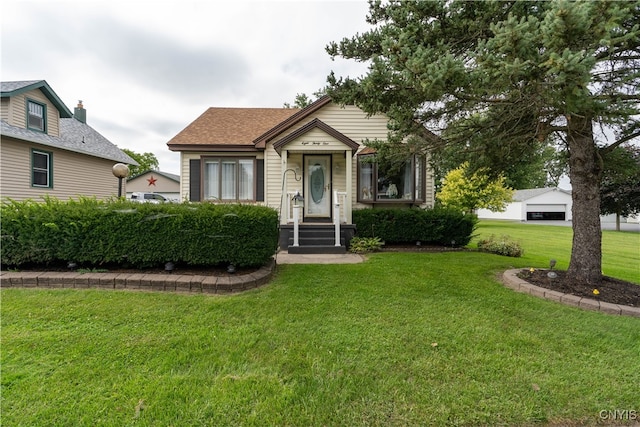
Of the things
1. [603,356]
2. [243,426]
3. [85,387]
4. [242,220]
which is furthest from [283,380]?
[603,356]

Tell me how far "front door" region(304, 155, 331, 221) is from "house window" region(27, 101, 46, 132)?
1234 cm

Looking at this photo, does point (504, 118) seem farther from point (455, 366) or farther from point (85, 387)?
point (85, 387)

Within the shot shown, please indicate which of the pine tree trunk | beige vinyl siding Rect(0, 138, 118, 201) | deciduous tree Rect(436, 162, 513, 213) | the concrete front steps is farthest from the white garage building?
beige vinyl siding Rect(0, 138, 118, 201)

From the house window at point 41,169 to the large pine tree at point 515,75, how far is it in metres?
14.0

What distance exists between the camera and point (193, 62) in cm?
1115

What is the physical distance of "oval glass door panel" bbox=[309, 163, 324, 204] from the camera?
934 cm

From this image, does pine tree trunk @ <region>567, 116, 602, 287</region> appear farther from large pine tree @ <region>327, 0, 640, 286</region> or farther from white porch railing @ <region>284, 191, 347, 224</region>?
white porch railing @ <region>284, 191, 347, 224</region>

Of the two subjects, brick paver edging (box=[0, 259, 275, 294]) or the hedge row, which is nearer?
brick paver edging (box=[0, 259, 275, 294])

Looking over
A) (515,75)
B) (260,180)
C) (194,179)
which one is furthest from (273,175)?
(515,75)

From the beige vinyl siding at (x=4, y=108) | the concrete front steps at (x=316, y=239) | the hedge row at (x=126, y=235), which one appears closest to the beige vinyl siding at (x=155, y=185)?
the beige vinyl siding at (x=4, y=108)

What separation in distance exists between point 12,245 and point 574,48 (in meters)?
8.30

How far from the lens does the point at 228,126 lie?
1030 cm

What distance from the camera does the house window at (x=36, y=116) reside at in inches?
439

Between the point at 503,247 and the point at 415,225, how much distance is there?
101 inches
